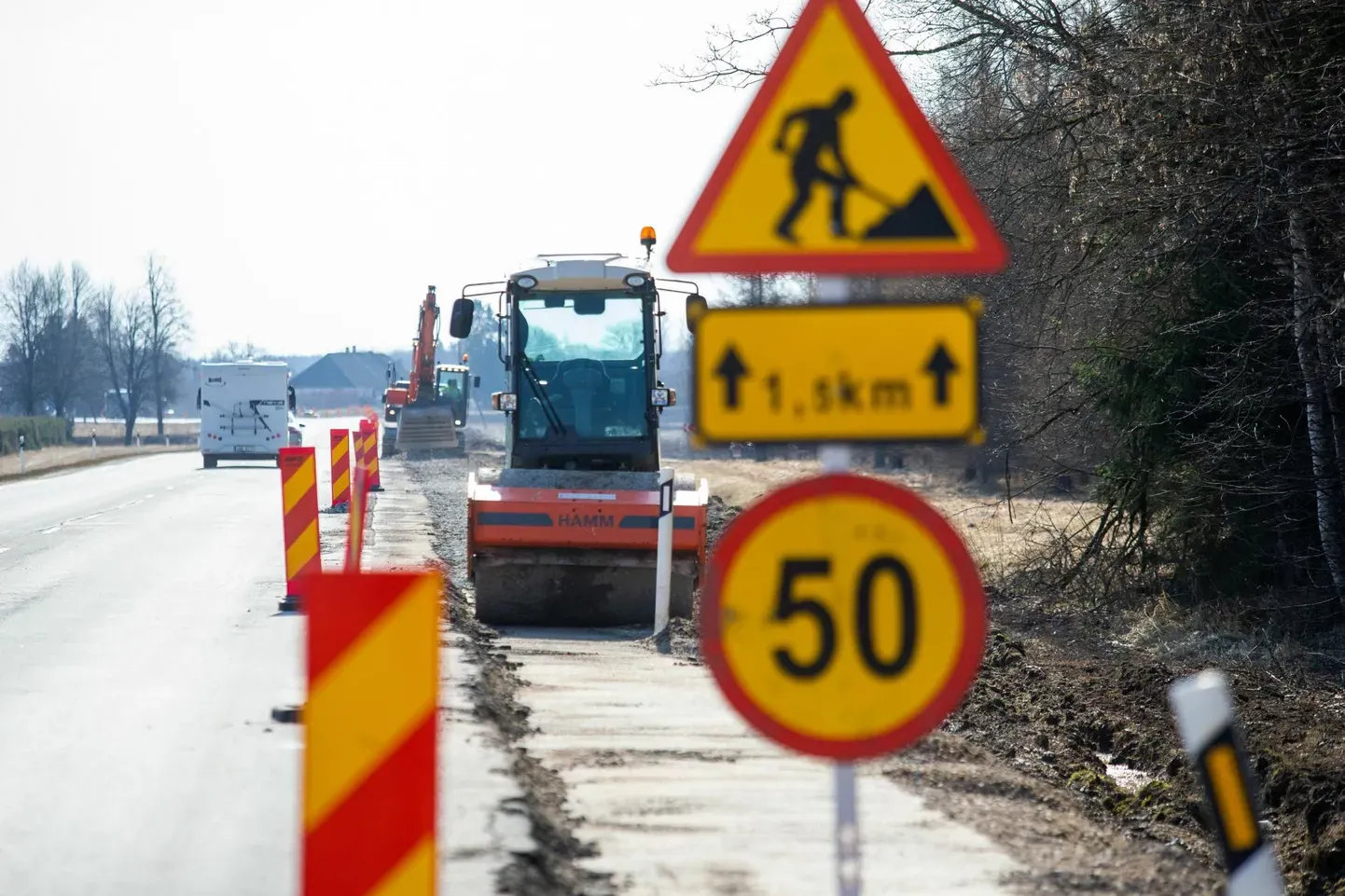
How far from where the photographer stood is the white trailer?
154 ft

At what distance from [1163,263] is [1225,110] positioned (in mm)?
2771

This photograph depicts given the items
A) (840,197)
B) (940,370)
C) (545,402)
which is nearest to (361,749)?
(940,370)

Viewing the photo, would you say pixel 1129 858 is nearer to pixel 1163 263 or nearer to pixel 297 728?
pixel 297 728

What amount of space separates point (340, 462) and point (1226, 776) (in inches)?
667

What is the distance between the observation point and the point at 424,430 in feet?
169

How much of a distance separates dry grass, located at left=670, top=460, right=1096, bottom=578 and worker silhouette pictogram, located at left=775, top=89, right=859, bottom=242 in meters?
4.46

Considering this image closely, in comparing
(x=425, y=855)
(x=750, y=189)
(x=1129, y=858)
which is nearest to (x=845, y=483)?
(x=750, y=189)

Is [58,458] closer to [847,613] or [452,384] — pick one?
[452,384]

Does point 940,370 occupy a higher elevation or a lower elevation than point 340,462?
higher

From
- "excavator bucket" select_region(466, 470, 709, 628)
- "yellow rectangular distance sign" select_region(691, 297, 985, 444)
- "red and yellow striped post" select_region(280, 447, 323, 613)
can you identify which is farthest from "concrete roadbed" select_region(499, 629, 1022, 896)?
"red and yellow striped post" select_region(280, 447, 323, 613)

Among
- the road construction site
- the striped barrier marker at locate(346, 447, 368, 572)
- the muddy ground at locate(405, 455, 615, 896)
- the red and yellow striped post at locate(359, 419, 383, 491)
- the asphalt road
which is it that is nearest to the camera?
the muddy ground at locate(405, 455, 615, 896)

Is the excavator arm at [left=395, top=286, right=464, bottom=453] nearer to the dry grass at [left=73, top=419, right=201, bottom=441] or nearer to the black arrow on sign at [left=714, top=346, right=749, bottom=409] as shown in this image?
the black arrow on sign at [left=714, top=346, right=749, bottom=409]

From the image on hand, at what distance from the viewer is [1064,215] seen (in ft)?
48.5

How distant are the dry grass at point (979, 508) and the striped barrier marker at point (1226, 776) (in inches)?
179
